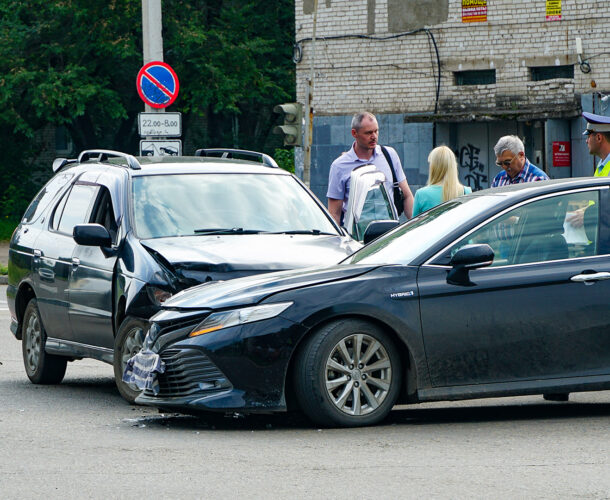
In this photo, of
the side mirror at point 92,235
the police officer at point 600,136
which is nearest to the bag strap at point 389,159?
the police officer at point 600,136

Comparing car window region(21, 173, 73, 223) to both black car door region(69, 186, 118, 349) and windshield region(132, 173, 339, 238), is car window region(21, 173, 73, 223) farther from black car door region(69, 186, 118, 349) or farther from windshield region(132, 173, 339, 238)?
windshield region(132, 173, 339, 238)

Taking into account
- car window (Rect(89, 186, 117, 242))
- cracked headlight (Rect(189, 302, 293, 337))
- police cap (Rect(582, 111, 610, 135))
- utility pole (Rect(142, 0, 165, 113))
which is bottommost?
cracked headlight (Rect(189, 302, 293, 337))

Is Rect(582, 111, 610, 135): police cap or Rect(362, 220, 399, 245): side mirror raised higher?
Rect(582, 111, 610, 135): police cap

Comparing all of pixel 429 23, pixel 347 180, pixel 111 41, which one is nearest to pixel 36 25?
pixel 111 41

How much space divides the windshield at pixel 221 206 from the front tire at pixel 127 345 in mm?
806

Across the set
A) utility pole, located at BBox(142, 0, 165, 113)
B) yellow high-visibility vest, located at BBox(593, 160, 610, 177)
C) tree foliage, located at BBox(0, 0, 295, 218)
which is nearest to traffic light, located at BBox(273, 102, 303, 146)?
utility pole, located at BBox(142, 0, 165, 113)

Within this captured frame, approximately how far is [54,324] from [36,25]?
78.0 ft

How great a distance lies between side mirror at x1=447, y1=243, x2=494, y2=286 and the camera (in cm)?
754

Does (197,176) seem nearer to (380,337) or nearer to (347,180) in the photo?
(347,180)

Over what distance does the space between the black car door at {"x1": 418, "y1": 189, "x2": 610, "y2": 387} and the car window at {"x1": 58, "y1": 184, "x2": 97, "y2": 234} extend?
11.4 feet

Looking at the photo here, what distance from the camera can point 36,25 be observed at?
3266cm

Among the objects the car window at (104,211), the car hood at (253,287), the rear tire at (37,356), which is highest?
the car window at (104,211)

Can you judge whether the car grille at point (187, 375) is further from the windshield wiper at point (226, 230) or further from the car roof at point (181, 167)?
the car roof at point (181, 167)

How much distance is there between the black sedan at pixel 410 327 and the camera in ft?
24.1
